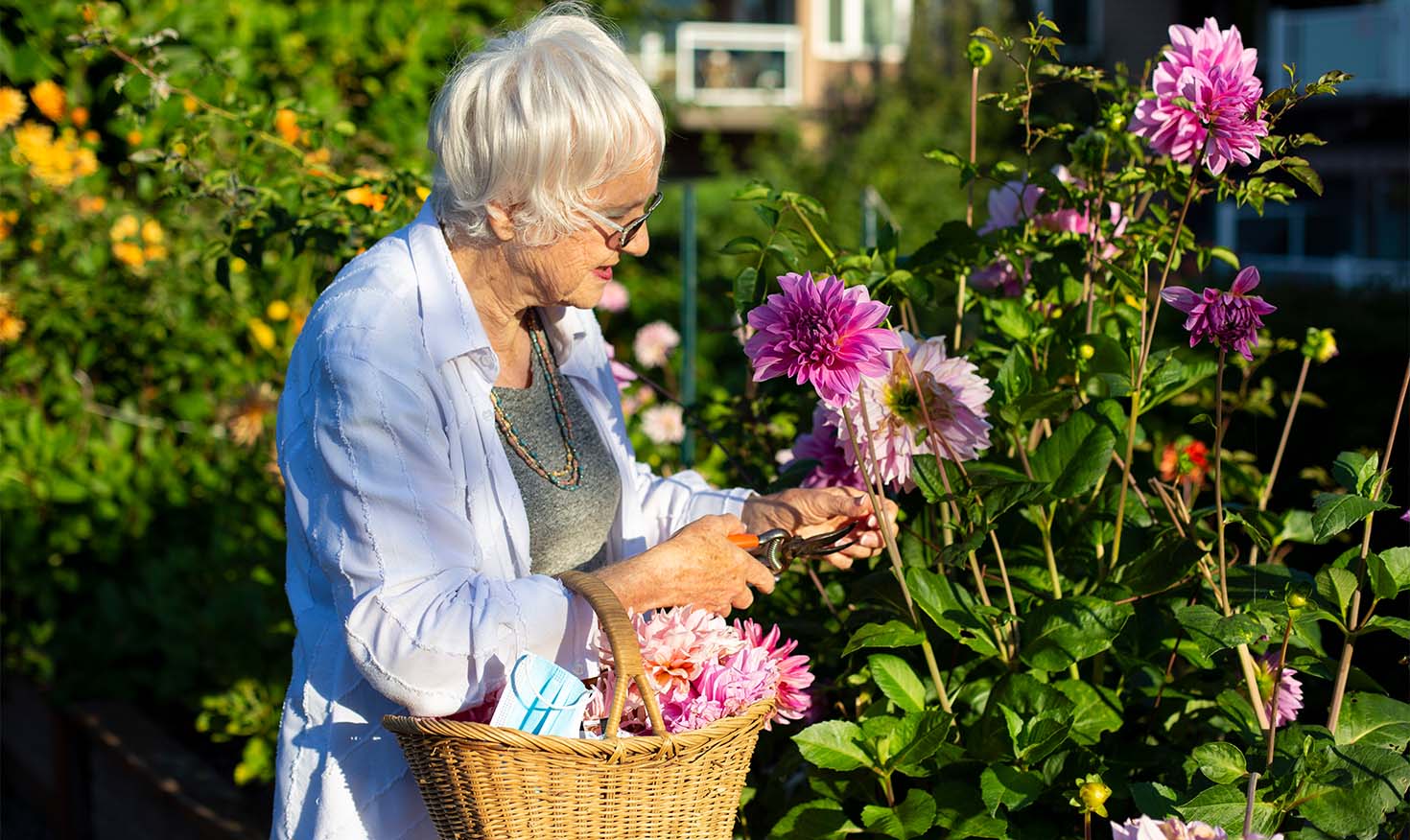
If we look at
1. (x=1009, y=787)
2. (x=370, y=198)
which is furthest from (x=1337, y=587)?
(x=370, y=198)

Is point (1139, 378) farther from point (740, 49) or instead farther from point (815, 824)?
point (740, 49)

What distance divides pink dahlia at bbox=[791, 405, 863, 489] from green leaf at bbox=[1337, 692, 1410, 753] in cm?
69

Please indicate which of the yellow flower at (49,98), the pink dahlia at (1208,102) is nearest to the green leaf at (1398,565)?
the pink dahlia at (1208,102)

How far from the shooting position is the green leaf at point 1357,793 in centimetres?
152

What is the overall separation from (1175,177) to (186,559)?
2.87 meters

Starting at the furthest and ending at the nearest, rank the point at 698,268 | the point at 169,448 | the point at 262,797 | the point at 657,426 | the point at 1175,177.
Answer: the point at 698,268 → the point at 169,448 → the point at 657,426 → the point at 262,797 → the point at 1175,177

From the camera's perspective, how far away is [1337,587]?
5.34 ft

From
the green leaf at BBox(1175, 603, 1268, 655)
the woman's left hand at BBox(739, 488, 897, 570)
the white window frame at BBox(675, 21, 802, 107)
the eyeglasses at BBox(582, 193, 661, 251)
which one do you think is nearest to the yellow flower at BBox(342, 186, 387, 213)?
the eyeglasses at BBox(582, 193, 661, 251)

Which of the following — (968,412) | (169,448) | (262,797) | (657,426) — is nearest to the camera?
(968,412)

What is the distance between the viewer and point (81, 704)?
374 centimetres

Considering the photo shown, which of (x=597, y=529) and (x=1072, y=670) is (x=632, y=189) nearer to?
(x=597, y=529)

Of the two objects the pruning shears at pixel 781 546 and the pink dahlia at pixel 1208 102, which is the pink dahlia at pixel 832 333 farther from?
the pink dahlia at pixel 1208 102

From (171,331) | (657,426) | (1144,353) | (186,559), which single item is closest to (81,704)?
(186,559)

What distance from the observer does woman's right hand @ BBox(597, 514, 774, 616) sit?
157 cm
